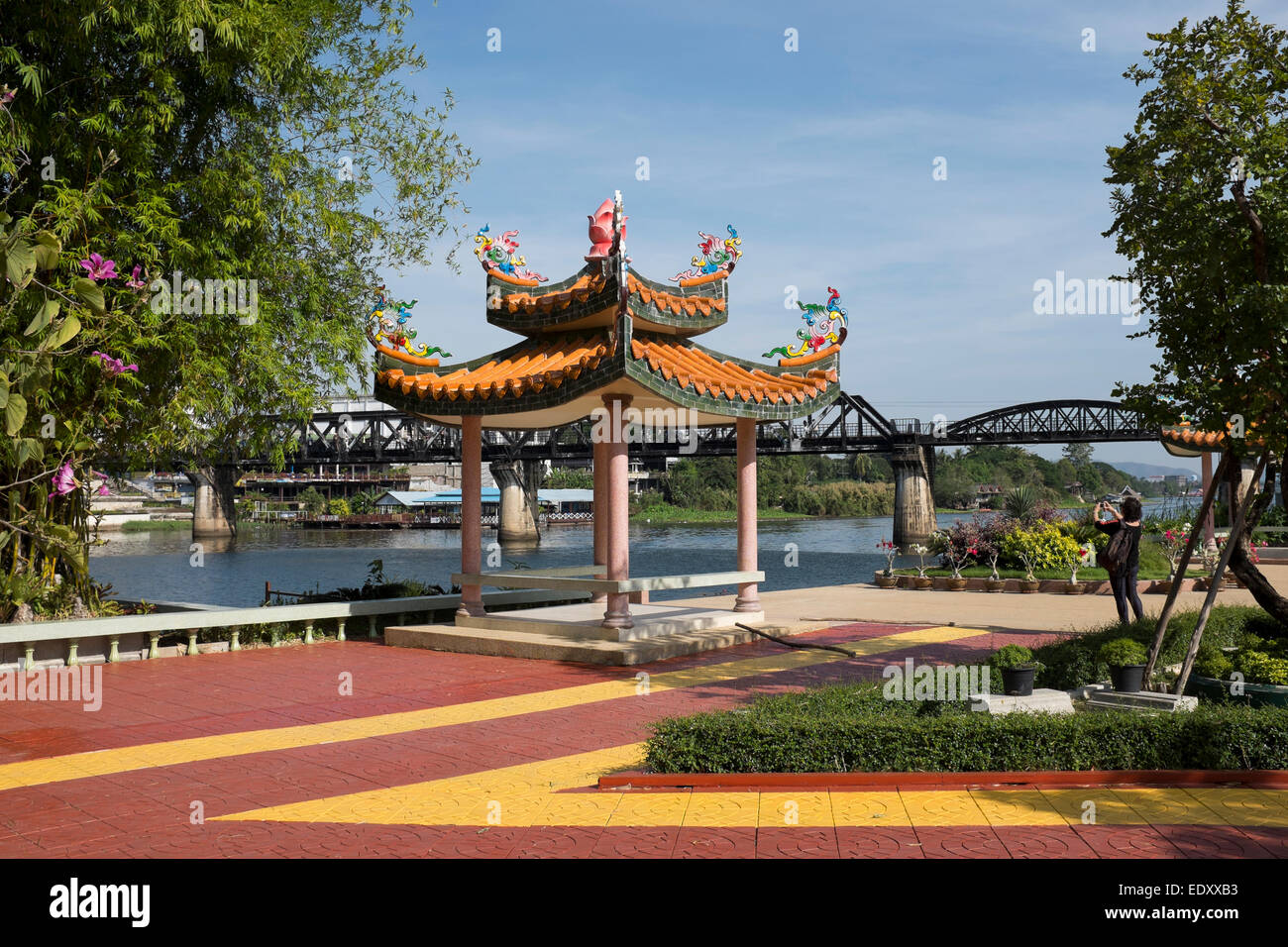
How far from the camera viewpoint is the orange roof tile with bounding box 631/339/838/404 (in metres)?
13.8

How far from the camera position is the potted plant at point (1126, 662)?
877cm

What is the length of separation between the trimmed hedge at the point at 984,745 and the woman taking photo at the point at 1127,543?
6090 millimetres

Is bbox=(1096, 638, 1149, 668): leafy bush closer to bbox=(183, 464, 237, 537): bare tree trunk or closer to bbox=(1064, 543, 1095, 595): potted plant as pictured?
bbox=(1064, 543, 1095, 595): potted plant

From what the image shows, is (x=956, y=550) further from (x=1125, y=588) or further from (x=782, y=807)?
(x=782, y=807)

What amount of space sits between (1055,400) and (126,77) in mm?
94312

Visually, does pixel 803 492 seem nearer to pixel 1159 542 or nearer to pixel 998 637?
pixel 1159 542

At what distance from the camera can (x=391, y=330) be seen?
15945mm

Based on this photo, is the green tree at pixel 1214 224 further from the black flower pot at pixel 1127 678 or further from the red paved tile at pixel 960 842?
the red paved tile at pixel 960 842

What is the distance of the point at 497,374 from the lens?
50.0 feet

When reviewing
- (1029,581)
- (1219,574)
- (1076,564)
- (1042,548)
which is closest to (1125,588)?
(1219,574)

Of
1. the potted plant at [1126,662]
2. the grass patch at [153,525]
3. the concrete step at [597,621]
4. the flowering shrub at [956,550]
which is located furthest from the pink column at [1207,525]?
the grass patch at [153,525]

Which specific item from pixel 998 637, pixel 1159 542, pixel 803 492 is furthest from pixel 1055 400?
pixel 998 637

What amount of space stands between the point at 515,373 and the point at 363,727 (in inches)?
259

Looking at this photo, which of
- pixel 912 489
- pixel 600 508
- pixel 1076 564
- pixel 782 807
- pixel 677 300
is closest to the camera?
pixel 782 807
